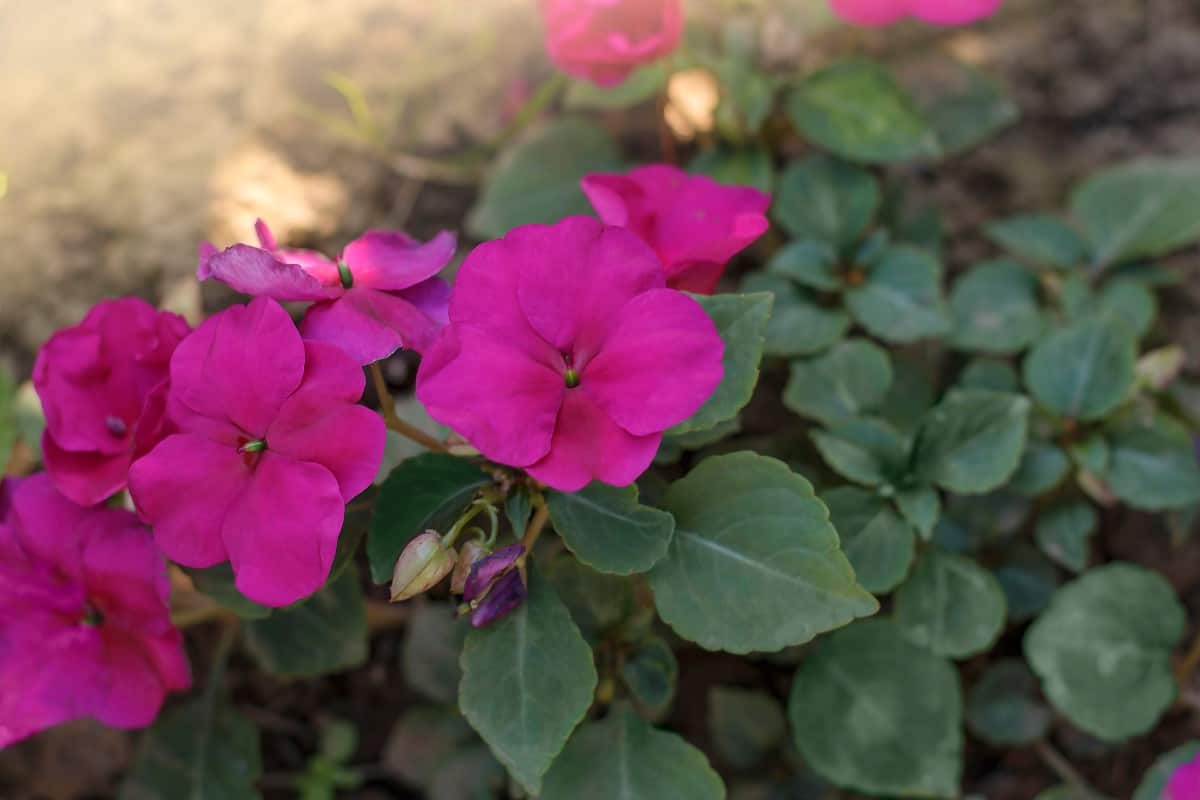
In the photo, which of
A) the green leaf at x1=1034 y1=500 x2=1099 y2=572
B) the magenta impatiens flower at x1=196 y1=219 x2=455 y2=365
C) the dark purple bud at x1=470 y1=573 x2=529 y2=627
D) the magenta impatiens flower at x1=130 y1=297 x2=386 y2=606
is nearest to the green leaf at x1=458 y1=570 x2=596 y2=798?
the dark purple bud at x1=470 y1=573 x2=529 y2=627

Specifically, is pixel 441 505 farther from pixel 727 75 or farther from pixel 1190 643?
pixel 1190 643

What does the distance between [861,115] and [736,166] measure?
254 millimetres

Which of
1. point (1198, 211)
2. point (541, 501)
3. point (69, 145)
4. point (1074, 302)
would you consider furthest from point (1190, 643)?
point (69, 145)

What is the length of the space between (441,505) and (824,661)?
75cm

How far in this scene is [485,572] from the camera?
1.20 metres

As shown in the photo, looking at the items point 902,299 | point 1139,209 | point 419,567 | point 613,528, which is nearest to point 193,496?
point 419,567

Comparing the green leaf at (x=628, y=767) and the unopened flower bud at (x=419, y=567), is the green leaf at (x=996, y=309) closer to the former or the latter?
the green leaf at (x=628, y=767)

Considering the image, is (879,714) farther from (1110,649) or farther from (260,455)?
(260,455)

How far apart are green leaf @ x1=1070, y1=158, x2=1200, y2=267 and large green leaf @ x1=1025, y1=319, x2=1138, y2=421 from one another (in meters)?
0.34

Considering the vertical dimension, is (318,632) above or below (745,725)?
above

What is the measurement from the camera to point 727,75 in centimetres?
206

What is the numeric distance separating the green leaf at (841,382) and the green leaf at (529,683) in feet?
2.00

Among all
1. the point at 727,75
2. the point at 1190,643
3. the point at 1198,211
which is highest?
the point at 727,75

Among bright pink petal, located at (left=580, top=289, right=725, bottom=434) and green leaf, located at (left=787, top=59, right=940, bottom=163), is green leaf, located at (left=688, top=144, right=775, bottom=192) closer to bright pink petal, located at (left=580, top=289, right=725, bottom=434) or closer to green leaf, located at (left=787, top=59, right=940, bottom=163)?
green leaf, located at (left=787, top=59, right=940, bottom=163)
